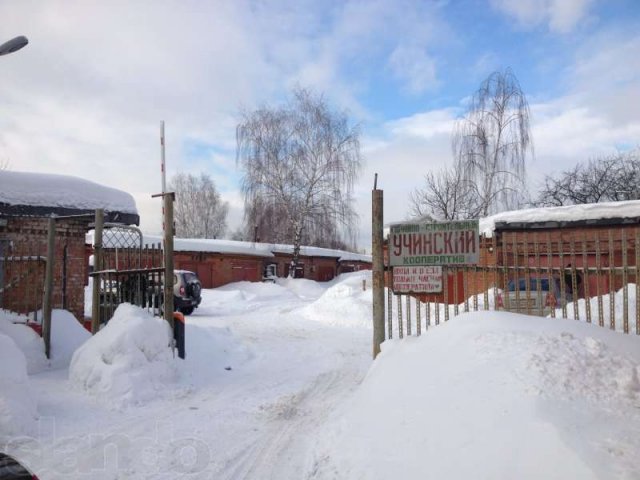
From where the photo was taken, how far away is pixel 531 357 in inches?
169

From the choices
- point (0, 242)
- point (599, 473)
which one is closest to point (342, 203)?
point (0, 242)

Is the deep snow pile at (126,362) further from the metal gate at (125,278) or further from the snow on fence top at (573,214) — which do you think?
the snow on fence top at (573,214)

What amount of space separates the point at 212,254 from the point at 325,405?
24562 mm

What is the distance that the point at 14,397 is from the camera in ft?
15.3

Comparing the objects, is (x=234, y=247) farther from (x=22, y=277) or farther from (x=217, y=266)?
(x=22, y=277)

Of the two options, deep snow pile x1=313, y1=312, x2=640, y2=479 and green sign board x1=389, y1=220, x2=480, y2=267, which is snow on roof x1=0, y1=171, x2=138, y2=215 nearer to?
green sign board x1=389, y1=220, x2=480, y2=267

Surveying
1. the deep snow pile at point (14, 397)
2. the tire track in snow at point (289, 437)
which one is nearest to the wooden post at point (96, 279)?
the deep snow pile at point (14, 397)

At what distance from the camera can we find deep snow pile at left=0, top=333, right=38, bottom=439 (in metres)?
4.46

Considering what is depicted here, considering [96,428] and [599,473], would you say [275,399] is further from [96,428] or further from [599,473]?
[599,473]

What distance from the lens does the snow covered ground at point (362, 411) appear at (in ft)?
10.9

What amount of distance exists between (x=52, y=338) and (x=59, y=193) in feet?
8.82

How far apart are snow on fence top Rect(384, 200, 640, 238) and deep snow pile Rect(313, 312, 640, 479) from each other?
9.72 m

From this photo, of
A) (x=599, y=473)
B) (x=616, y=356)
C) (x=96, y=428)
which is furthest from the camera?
(x=96, y=428)

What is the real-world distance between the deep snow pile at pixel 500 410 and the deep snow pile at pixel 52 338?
4723 millimetres
